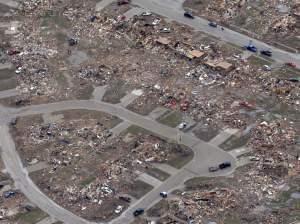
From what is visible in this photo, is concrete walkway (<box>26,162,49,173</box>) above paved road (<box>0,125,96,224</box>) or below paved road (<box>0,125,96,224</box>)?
above

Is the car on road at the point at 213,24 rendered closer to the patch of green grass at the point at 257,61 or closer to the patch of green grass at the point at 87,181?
the patch of green grass at the point at 257,61

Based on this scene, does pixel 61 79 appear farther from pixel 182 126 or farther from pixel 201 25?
pixel 201 25

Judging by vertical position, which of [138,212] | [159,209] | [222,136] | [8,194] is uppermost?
[222,136]

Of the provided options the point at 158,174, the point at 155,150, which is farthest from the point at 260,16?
the point at 158,174

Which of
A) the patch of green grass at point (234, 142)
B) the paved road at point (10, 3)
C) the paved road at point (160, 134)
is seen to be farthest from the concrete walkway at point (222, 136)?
the paved road at point (10, 3)

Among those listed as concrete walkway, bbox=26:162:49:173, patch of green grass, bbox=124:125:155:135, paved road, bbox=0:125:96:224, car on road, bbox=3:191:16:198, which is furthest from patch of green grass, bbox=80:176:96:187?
patch of green grass, bbox=124:125:155:135

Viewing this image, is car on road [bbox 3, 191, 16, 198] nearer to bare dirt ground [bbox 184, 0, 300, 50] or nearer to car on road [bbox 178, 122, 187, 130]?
car on road [bbox 178, 122, 187, 130]

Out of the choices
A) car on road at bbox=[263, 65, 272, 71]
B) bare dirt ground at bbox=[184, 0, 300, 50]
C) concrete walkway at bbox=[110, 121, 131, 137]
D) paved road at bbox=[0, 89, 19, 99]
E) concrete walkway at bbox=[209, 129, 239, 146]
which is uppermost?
bare dirt ground at bbox=[184, 0, 300, 50]
